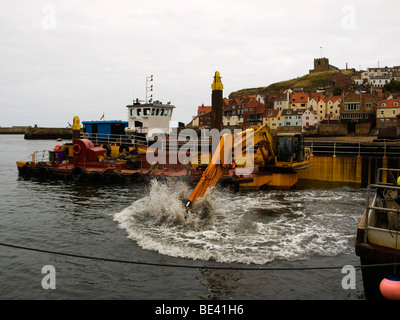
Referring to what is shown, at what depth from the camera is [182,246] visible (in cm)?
1050

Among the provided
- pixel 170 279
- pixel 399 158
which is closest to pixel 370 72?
pixel 399 158

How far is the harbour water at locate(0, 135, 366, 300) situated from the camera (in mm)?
8078

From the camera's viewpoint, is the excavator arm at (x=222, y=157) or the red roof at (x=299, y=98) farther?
the red roof at (x=299, y=98)

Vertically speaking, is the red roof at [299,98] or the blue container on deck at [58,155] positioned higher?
the red roof at [299,98]

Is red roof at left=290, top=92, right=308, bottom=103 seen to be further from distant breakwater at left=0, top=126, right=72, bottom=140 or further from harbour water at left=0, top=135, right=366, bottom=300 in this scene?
harbour water at left=0, top=135, right=366, bottom=300

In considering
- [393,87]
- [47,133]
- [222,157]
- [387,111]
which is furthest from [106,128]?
[393,87]

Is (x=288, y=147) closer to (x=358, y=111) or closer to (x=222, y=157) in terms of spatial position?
(x=222, y=157)

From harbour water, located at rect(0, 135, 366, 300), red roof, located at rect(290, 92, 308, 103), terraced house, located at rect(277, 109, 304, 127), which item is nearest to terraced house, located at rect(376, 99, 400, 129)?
terraced house, located at rect(277, 109, 304, 127)

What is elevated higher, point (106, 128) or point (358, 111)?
point (358, 111)

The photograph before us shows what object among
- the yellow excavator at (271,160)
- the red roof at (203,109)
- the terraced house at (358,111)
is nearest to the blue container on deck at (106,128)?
the yellow excavator at (271,160)

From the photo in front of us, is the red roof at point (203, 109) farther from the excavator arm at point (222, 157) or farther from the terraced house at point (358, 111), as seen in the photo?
the excavator arm at point (222, 157)

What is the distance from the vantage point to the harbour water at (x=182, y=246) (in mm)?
8078

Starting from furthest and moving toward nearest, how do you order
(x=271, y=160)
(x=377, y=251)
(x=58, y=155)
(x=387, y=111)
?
(x=387, y=111), (x=58, y=155), (x=271, y=160), (x=377, y=251)

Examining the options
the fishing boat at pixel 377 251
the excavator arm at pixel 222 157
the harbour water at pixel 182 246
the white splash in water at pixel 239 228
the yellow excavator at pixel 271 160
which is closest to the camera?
the fishing boat at pixel 377 251
